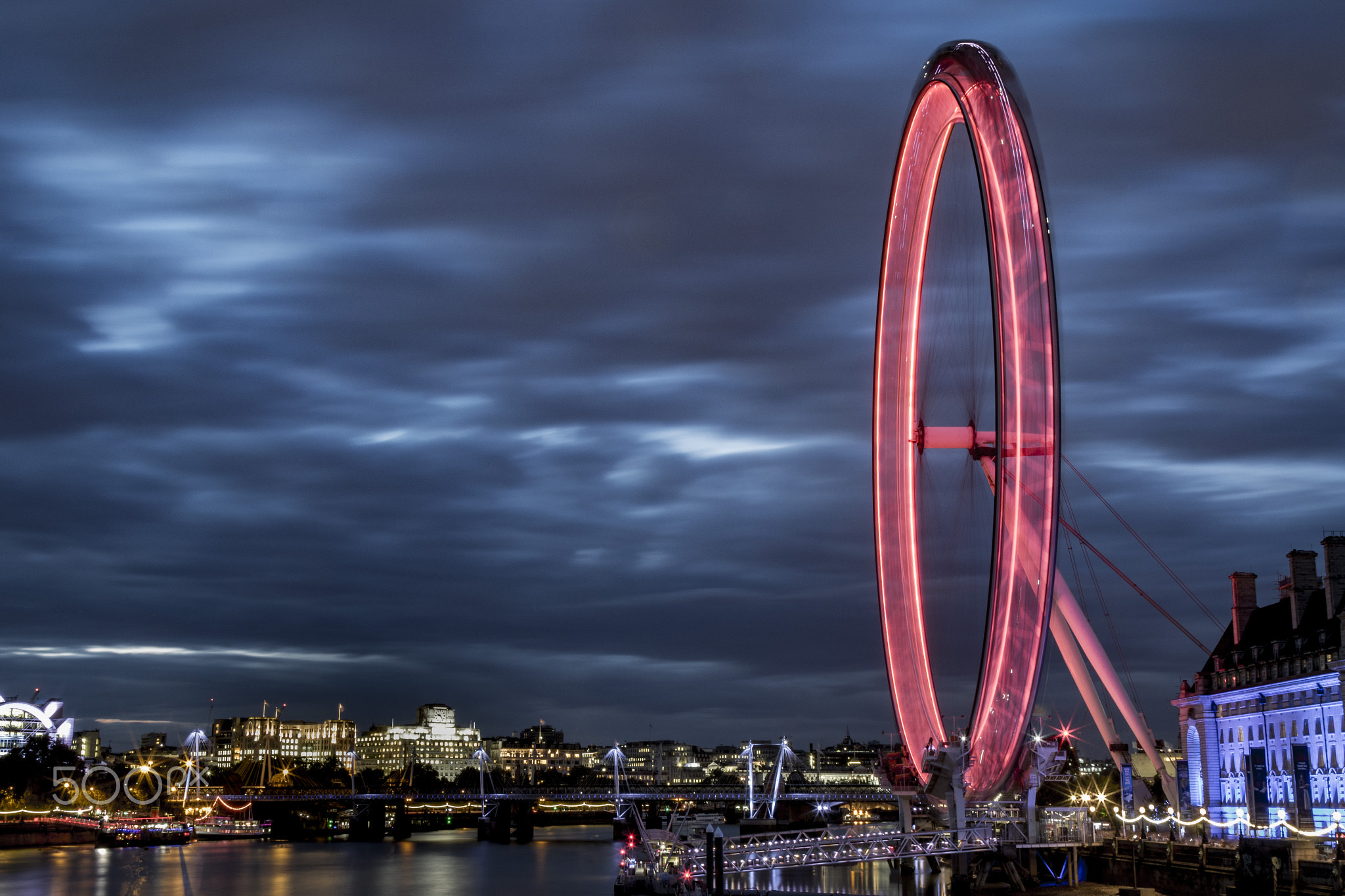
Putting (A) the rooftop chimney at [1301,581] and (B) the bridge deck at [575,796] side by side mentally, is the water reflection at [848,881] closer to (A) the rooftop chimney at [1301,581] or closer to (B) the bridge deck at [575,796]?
(A) the rooftop chimney at [1301,581]

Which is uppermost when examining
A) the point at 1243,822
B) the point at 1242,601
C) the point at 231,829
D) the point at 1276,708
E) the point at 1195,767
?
the point at 1242,601

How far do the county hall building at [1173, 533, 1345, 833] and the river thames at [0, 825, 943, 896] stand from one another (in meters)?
16.1

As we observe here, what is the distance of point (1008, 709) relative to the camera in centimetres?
3278

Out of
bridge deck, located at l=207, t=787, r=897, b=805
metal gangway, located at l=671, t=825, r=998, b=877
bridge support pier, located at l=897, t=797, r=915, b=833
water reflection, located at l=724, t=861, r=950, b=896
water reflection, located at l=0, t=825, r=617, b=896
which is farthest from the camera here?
bridge deck, located at l=207, t=787, r=897, b=805

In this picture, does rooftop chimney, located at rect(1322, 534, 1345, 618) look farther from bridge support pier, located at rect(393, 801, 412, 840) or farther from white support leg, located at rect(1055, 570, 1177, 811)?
bridge support pier, located at rect(393, 801, 412, 840)

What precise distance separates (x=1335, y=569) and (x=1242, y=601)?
13.3m

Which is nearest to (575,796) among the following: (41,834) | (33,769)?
(41,834)

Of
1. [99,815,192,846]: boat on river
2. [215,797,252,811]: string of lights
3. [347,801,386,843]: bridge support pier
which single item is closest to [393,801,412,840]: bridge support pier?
[347,801,386,843]: bridge support pier

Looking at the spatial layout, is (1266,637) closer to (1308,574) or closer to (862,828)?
(1308,574)

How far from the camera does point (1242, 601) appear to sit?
70.2 meters

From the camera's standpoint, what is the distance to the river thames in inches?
2945

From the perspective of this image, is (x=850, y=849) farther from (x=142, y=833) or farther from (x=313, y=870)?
(x=142, y=833)

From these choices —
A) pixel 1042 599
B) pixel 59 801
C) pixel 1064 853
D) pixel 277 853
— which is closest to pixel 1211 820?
pixel 1064 853

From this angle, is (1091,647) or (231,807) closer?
(1091,647)
